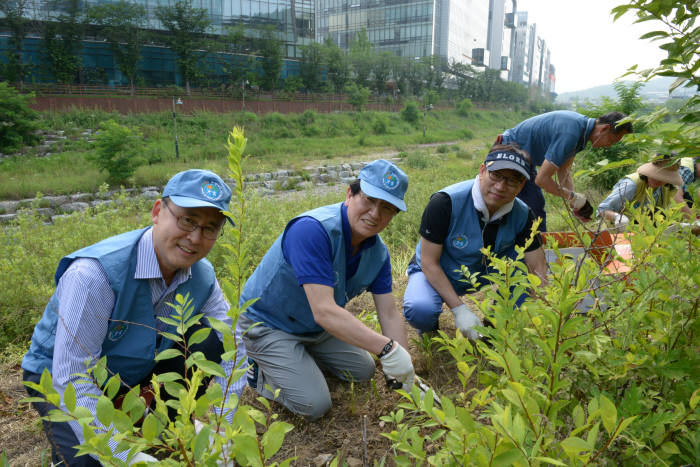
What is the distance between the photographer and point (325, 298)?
6.97ft

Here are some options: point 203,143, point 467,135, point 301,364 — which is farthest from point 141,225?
point 467,135

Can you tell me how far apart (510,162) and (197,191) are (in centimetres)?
176

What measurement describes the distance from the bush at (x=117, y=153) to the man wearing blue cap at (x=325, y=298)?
40.3ft

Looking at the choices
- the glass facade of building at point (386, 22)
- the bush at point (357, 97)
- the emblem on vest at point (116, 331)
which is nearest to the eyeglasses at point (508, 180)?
the emblem on vest at point (116, 331)

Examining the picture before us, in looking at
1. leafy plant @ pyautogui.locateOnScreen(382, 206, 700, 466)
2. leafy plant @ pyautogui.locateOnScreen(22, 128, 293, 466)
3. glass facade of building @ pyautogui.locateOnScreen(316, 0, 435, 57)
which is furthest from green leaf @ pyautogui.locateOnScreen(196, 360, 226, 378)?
glass facade of building @ pyautogui.locateOnScreen(316, 0, 435, 57)

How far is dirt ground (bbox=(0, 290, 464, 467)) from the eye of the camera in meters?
2.09

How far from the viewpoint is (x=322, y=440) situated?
2.22m

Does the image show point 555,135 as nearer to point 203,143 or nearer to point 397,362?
point 397,362

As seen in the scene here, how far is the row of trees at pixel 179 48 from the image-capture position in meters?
24.1

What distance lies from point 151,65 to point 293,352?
32594mm

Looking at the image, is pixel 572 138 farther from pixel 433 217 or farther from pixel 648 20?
pixel 648 20

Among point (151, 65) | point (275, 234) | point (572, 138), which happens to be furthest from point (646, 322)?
point (151, 65)

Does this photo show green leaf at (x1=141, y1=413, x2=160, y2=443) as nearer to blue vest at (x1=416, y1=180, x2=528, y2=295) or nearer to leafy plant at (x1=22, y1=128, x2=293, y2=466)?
leafy plant at (x1=22, y1=128, x2=293, y2=466)

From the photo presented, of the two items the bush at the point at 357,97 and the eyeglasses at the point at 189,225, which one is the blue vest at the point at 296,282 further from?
the bush at the point at 357,97
